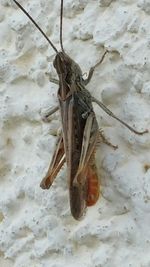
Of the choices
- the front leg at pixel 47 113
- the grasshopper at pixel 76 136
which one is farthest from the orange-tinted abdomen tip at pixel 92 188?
the front leg at pixel 47 113

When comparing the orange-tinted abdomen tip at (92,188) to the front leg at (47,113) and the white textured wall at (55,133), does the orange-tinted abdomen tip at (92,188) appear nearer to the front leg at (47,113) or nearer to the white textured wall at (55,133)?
the white textured wall at (55,133)

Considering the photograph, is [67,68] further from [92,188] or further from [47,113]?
[92,188]

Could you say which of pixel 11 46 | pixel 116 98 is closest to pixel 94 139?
pixel 116 98

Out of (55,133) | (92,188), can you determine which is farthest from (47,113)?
(92,188)

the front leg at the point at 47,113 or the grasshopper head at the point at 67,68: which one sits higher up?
the grasshopper head at the point at 67,68

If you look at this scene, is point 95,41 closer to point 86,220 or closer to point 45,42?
point 45,42
